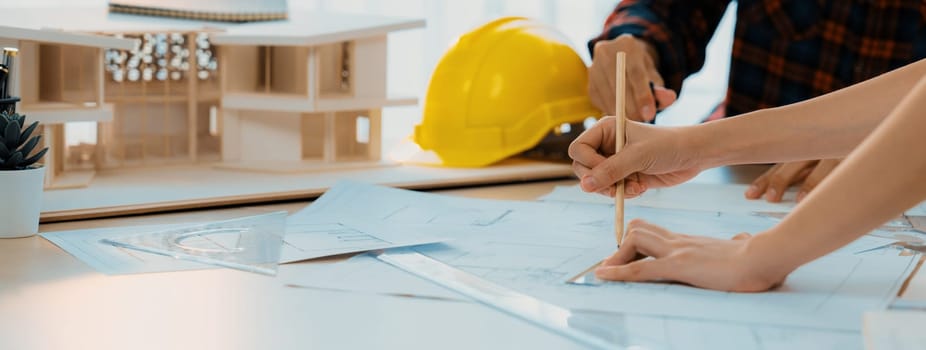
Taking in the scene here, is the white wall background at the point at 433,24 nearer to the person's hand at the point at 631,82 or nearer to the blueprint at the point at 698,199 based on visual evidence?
the person's hand at the point at 631,82

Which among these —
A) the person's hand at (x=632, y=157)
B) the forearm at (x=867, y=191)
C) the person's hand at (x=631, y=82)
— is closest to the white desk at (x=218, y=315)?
the forearm at (x=867, y=191)

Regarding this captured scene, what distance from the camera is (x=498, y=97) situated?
1.50 m

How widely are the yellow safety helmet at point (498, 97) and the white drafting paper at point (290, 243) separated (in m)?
0.48

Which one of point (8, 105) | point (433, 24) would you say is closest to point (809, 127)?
point (8, 105)

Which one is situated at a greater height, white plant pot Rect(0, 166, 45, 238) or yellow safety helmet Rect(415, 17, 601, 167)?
yellow safety helmet Rect(415, 17, 601, 167)

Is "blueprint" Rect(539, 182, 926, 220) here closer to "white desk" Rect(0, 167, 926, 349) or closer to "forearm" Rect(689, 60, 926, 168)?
"forearm" Rect(689, 60, 926, 168)

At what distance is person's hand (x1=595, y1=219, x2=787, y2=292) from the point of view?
Result: 0.77 metres

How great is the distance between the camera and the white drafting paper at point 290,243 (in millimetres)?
879

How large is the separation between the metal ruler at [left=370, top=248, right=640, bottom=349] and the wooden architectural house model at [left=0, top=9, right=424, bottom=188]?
0.54 metres

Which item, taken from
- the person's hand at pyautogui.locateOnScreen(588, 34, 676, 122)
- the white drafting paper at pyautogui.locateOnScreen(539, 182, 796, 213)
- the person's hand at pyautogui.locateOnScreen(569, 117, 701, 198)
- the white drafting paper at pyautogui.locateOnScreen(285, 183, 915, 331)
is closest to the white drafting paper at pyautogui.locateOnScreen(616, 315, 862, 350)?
the white drafting paper at pyautogui.locateOnScreen(285, 183, 915, 331)

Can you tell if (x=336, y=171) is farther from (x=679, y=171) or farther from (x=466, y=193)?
(x=679, y=171)

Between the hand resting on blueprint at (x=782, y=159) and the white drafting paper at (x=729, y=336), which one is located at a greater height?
the hand resting on blueprint at (x=782, y=159)

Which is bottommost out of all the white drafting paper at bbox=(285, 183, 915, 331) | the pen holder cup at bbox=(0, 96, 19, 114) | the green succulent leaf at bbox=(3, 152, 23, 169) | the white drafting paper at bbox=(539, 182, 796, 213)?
the white drafting paper at bbox=(285, 183, 915, 331)

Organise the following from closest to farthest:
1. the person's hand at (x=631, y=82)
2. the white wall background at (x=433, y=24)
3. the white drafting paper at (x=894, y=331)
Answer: the white drafting paper at (x=894, y=331), the person's hand at (x=631, y=82), the white wall background at (x=433, y=24)
